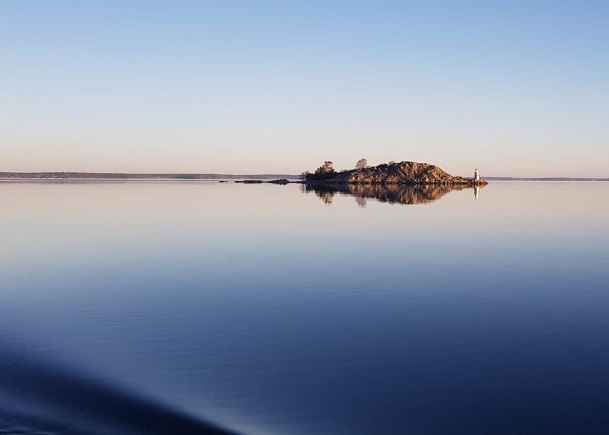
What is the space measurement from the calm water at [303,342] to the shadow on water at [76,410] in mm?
47

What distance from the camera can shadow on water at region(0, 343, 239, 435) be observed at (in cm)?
967

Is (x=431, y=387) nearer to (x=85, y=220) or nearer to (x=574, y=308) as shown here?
(x=574, y=308)

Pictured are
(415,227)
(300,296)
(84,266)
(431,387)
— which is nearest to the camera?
(431,387)

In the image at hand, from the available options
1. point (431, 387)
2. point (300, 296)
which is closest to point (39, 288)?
point (300, 296)

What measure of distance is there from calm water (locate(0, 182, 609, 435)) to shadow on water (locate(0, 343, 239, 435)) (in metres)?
0.05

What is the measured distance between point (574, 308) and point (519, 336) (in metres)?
5.19

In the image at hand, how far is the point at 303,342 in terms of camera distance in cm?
1512

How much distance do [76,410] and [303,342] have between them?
648 cm

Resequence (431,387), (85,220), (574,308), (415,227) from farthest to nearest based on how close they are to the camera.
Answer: (85,220)
(415,227)
(574,308)
(431,387)

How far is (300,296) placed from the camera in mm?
21422

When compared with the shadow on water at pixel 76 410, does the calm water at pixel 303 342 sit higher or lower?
lower

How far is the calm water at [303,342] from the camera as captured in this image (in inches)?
411

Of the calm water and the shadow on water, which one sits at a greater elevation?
the shadow on water

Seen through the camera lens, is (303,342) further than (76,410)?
Yes
